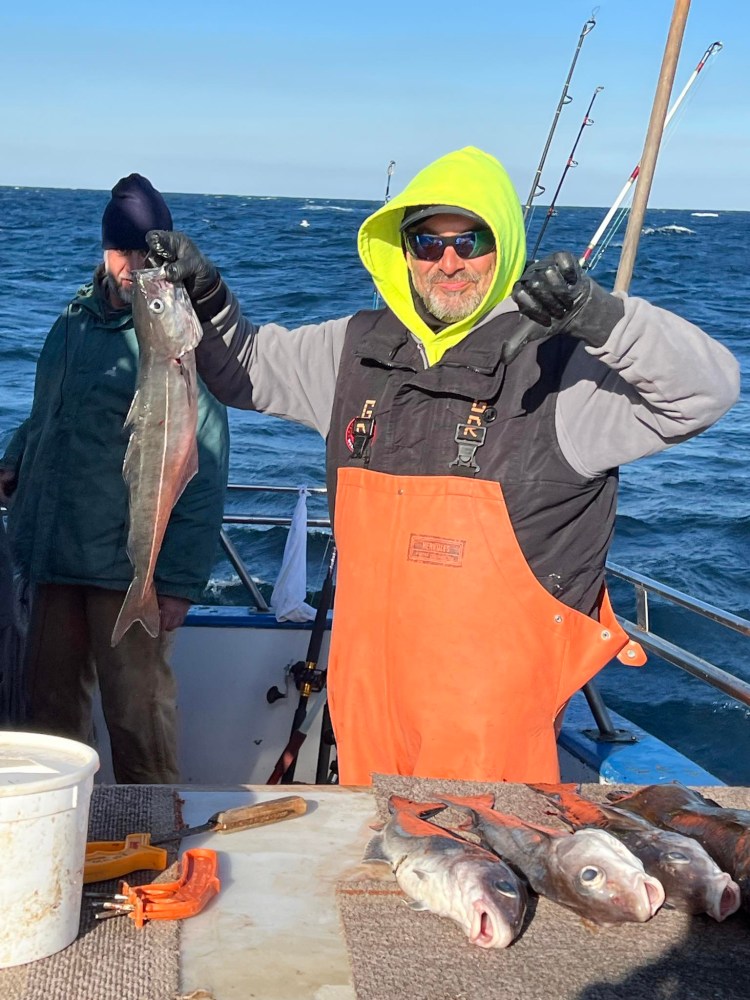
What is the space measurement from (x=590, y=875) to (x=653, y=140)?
3.36 meters

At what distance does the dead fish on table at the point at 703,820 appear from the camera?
229 centimetres

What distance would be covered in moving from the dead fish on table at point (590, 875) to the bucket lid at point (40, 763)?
908 millimetres

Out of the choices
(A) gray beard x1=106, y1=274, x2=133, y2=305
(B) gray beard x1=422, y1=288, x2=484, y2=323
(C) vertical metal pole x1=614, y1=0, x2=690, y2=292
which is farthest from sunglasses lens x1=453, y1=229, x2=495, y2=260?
(A) gray beard x1=106, y1=274, x2=133, y2=305

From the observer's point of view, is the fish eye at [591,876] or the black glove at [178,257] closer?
the fish eye at [591,876]

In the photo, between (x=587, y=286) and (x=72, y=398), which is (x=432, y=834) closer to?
(x=587, y=286)

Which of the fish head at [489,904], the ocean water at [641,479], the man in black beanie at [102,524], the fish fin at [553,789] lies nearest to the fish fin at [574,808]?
the fish fin at [553,789]

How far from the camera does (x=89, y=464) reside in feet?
14.4

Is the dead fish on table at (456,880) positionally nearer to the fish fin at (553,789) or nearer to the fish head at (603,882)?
the fish head at (603,882)

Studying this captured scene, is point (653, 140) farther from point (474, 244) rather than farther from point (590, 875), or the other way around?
point (590, 875)

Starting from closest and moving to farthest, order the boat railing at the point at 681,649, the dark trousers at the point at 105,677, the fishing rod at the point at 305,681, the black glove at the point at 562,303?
the black glove at the point at 562,303, the boat railing at the point at 681,649, the dark trousers at the point at 105,677, the fishing rod at the point at 305,681

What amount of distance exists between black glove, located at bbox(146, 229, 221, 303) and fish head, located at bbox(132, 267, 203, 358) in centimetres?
3

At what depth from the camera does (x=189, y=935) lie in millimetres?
2055

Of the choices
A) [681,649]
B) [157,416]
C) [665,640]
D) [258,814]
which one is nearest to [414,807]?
[258,814]

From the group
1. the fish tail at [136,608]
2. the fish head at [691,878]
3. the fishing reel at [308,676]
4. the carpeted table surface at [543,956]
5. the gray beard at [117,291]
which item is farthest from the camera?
the fishing reel at [308,676]
